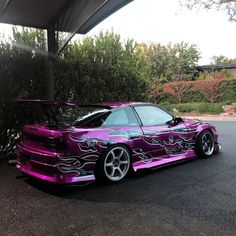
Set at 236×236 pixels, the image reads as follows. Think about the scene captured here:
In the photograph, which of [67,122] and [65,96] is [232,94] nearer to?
[65,96]

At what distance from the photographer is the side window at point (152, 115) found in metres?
6.93

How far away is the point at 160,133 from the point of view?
6.98m

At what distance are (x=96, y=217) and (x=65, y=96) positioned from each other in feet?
17.3

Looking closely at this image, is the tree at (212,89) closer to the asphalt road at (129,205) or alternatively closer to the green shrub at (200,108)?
the green shrub at (200,108)

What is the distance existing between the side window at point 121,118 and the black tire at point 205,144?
1.88 m

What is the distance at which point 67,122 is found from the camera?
6.26 meters

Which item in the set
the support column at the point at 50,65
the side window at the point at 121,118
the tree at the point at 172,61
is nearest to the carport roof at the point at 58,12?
the support column at the point at 50,65

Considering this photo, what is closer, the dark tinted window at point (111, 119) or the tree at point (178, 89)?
the dark tinted window at point (111, 119)

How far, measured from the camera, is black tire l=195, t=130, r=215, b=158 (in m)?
7.93

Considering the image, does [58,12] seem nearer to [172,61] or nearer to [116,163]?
[116,163]

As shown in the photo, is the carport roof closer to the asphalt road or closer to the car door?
the car door

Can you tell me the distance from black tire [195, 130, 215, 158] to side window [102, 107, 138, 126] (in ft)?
6.17

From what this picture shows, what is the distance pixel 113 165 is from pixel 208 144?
290 cm

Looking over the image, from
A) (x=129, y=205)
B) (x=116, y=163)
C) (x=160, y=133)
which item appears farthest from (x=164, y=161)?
(x=129, y=205)
